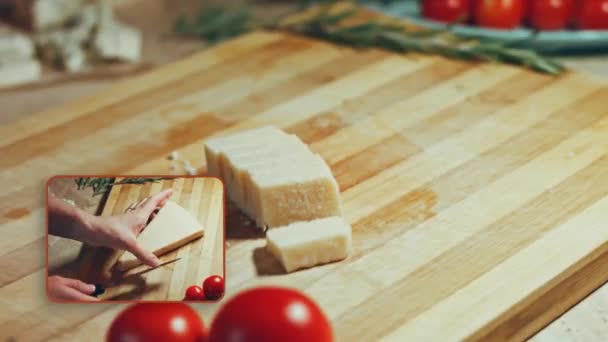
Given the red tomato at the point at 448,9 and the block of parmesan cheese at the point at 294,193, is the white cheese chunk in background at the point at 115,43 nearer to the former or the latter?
the red tomato at the point at 448,9

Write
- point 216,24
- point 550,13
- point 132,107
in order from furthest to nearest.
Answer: point 216,24 < point 550,13 < point 132,107

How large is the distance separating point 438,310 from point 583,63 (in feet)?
5.72

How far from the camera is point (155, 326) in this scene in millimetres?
1717

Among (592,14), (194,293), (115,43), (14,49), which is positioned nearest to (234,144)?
(194,293)

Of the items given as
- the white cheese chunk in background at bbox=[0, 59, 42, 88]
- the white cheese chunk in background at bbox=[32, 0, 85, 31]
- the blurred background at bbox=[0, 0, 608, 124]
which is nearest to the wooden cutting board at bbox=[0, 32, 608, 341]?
the blurred background at bbox=[0, 0, 608, 124]

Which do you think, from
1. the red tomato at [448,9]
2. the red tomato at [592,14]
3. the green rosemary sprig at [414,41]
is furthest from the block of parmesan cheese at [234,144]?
the red tomato at [592,14]

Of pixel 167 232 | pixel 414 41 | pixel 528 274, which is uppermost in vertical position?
pixel 414 41

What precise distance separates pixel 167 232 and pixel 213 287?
17 centimetres

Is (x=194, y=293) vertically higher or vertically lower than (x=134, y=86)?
lower

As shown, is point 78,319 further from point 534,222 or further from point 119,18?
point 119,18

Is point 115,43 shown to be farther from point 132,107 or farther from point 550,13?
point 550,13

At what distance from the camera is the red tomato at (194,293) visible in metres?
1.98

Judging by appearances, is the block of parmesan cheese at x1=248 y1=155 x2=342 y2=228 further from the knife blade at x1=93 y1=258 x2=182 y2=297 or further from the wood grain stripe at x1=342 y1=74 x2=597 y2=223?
the knife blade at x1=93 y1=258 x2=182 y2=297

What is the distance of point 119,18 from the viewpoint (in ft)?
13.0
